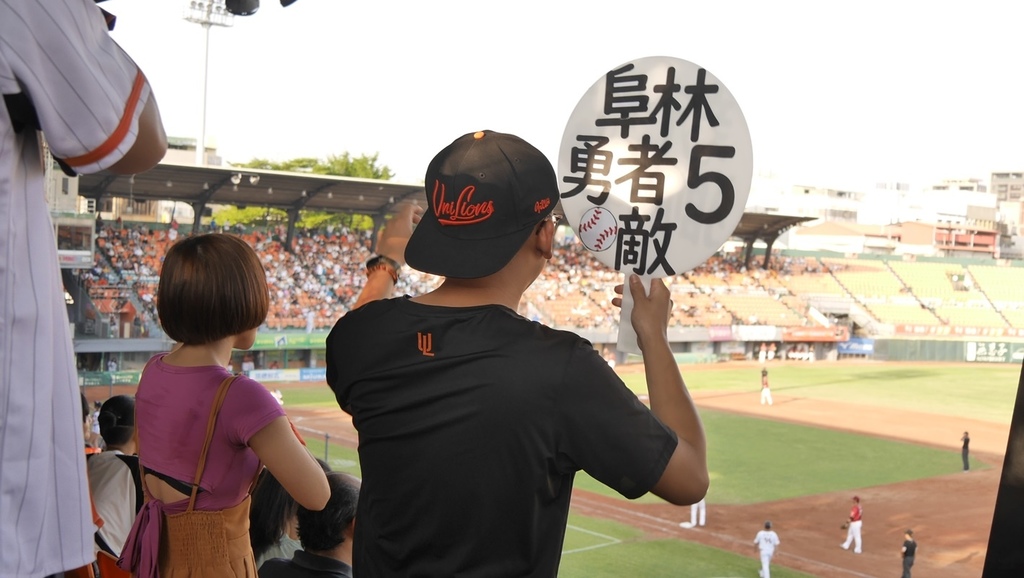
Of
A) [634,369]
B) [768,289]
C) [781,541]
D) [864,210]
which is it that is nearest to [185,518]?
[781,541]

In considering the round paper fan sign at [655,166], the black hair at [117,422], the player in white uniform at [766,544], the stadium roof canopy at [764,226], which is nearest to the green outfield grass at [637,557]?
the player in white uniform at [766,544]

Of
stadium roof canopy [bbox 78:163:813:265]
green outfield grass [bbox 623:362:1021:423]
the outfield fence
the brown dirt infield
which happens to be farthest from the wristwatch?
green outfield grass [bbox 623:362:1021:423]

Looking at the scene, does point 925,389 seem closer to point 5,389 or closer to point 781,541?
point 781,541

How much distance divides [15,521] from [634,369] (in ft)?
66.7

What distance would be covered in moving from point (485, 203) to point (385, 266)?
99 centimetres

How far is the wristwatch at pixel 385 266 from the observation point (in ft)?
6.44

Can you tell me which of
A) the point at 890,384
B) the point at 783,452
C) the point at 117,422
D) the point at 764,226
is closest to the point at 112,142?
the point at 117,422

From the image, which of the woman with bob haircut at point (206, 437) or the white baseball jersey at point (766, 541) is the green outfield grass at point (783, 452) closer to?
the white baseball jersey at point (766, 541)

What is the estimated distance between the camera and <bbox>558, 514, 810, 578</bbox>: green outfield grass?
8359mm

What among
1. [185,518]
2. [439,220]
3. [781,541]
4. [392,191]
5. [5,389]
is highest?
[392,191]

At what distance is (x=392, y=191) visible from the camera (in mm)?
17641

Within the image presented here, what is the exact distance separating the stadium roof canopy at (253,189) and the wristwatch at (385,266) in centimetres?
1372

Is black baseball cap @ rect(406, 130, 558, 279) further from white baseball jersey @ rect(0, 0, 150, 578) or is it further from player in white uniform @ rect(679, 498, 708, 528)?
player in white uniform @ rect(679, 498, 708, 528)

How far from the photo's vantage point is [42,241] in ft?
2.49
